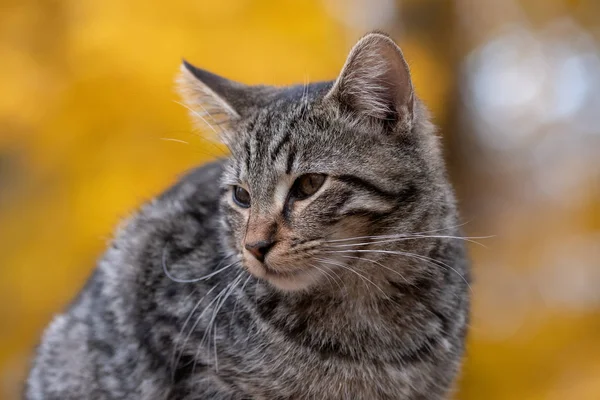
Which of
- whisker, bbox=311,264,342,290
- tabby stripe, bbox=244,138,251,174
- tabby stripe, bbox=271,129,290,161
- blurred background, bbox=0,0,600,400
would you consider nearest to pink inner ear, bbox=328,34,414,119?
tabby stripe, bbox=271,129,290,161

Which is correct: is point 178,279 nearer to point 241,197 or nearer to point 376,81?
point 241,197

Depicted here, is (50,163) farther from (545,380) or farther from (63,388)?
(545,380)

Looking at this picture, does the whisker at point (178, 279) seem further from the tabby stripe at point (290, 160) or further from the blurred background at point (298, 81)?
the blurred background at point (298, 81)

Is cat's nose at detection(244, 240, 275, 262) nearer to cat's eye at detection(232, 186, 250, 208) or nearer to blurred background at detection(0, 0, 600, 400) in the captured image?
cat's eye at detection(232, 186, 250, 208)

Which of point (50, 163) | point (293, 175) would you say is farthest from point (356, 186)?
point (50, 163)

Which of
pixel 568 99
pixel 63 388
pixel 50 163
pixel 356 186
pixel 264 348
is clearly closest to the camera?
pixel 356 186

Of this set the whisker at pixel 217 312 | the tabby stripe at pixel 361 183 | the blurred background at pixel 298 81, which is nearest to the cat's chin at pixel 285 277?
the whisker at pixel 217 312
